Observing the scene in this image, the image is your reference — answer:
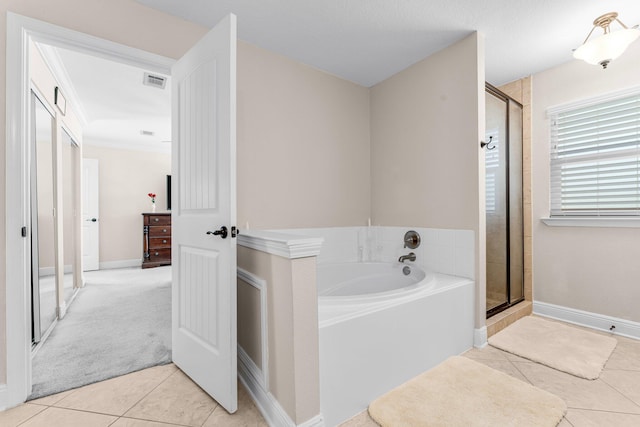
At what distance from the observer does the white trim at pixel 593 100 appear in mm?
2373

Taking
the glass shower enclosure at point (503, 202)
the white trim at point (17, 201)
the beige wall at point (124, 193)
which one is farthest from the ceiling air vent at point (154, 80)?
the beige wall at point (124, 193)

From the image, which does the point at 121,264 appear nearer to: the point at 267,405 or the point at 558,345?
the point at 267,405

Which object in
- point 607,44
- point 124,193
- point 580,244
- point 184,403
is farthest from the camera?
point 124,193

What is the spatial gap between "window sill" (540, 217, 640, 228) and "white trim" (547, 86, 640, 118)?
100 centimetres

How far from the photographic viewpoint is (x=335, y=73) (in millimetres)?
2914

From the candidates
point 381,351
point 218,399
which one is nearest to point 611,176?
point 381,351

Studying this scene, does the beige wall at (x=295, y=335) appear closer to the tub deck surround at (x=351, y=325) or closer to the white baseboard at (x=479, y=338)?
the tub deck surround at (x=351, y=325)

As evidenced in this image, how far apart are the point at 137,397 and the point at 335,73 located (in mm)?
2954

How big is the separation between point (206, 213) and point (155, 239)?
462 centimetres

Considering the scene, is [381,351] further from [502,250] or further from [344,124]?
[344,124]

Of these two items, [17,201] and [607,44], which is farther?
[607,44]

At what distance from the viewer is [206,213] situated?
164cm

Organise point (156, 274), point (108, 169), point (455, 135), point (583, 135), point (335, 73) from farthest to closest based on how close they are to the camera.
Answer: point (108, 169) < point (156, 274) < point (335, 73) < point (583, 135) < point (455, 135)

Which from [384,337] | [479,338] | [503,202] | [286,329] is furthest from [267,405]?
[503,202]
